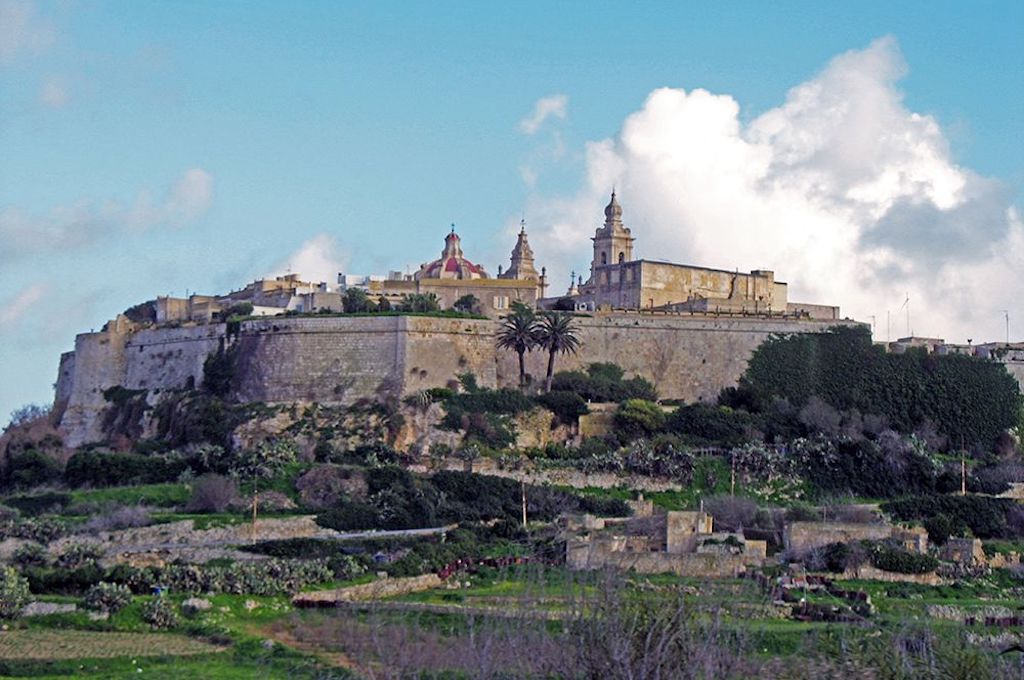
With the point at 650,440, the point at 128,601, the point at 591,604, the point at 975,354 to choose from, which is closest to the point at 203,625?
the point at 128,601

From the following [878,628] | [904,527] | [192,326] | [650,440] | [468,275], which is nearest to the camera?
[878,628]

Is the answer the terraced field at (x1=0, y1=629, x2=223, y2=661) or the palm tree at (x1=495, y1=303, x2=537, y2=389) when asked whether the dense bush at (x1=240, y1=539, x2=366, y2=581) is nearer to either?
the terraced field at (x1=0, y1=629, x2=223, y2=661)

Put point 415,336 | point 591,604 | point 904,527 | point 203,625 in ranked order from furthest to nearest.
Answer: point 415,336 → point 904,527 → point 203,625 → point 591,604

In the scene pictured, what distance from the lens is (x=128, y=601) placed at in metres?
36.5

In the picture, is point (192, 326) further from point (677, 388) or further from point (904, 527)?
point (904, 527)

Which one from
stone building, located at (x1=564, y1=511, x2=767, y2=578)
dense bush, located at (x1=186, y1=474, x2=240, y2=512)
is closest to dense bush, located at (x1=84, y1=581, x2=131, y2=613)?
stone building, located at (x1=564, y1=511, x2=767, y2=578)

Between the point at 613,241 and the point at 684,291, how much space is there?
5904 mm

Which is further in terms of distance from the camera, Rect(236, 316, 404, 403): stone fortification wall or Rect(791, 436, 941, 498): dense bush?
Rect(236, 316, 404, 403): stone fortification wall

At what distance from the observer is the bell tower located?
73812mm

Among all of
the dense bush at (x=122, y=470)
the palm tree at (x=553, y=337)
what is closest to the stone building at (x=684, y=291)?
the palm tree at (x=553, y=337)

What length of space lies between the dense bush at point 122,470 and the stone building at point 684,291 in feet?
60.6

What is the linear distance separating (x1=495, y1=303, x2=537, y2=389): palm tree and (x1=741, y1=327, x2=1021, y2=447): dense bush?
7.30m

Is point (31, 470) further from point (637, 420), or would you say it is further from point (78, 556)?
point (637, 420)

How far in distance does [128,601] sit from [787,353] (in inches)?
1240
